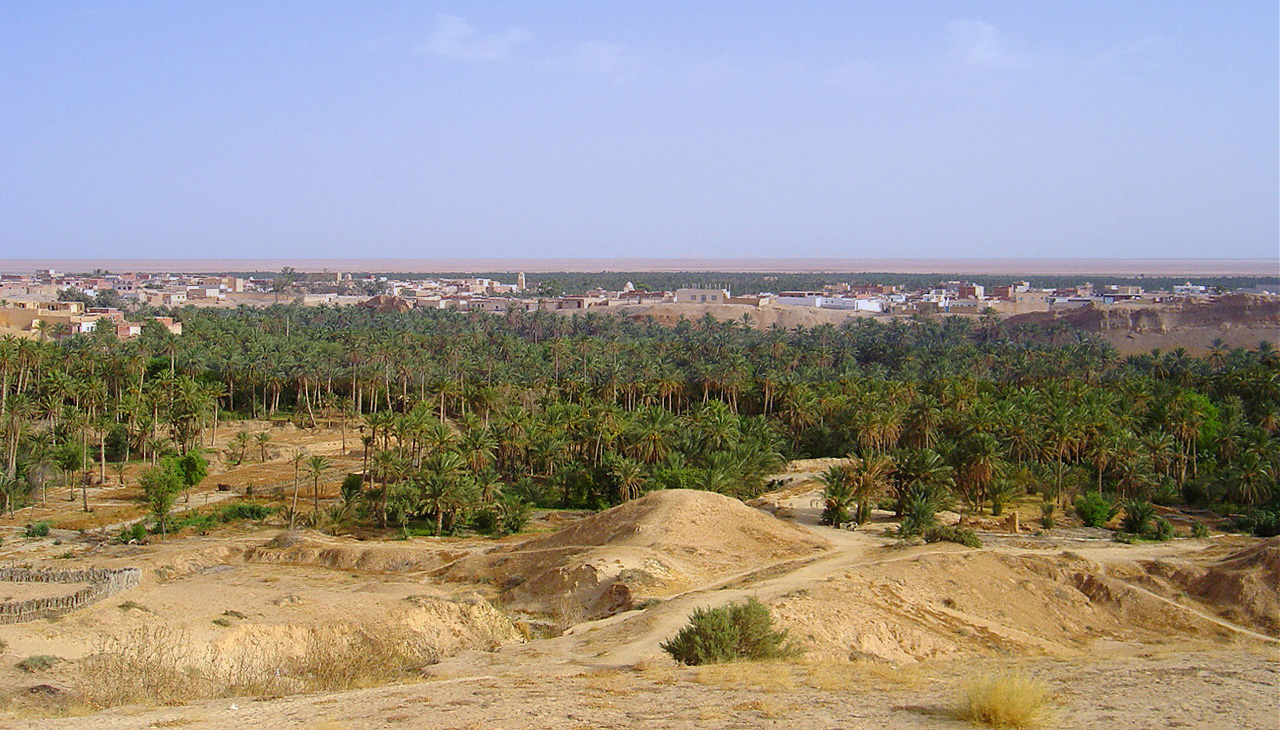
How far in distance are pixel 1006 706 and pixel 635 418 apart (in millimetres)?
38565

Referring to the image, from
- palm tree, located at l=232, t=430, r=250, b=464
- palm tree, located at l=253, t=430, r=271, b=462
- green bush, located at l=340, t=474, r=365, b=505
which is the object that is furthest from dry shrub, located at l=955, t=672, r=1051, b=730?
palm tree, located at l=232, t=430, r=250, b=464

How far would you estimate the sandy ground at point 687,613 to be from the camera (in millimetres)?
16078

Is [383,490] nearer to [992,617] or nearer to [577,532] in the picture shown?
[577,532]

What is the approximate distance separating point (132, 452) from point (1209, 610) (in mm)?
56022

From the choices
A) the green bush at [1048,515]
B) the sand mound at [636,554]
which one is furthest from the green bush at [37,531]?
the green bush at [1048,515]

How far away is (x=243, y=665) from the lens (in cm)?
2198

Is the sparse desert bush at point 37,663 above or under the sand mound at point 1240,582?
above

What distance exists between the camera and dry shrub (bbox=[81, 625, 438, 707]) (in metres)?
17.9

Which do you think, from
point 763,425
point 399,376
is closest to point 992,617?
point 763,425

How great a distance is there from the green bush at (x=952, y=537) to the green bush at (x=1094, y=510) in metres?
11.4

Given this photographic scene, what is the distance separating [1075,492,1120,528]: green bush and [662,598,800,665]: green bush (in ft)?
89.0

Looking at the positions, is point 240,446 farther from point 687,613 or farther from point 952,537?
point 687,613

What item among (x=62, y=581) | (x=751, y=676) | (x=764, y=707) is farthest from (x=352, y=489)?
(x=764, y=707)

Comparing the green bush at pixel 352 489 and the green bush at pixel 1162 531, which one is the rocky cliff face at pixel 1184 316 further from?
the green bush at pixel 352 489
